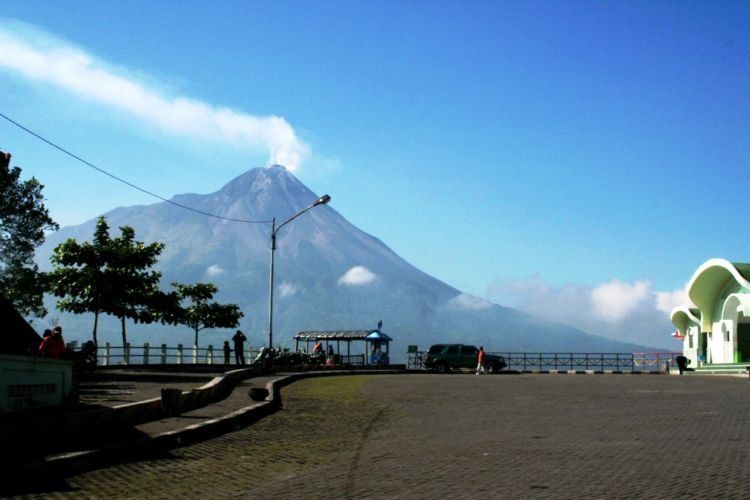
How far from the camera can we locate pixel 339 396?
77.1 ft

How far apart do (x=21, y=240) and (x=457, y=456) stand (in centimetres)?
3614

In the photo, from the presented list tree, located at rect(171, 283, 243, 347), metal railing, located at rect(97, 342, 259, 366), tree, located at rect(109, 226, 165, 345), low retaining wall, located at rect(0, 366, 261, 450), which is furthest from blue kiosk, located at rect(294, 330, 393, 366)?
low retaining wall, located at rect(0, 366, 261, 450)

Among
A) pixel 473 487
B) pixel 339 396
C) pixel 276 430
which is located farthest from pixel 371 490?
pixel 339 396

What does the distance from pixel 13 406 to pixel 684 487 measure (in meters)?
10.5

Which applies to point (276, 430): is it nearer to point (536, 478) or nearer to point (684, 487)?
point (536, 478)

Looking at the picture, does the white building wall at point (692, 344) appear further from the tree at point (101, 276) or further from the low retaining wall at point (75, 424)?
the low retaining wall at point (75, 424)

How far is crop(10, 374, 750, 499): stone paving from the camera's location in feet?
30.6

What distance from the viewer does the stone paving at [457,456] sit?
9.34 m

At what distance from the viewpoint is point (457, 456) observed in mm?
11836

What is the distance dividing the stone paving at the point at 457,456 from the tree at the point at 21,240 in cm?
2599

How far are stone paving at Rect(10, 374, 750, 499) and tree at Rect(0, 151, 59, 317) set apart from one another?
25992 millimetres

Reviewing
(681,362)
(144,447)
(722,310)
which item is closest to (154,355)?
(681,362)

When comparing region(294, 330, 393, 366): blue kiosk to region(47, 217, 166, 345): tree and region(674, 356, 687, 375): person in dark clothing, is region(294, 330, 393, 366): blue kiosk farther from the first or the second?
region(674, 356, 687, 375): person in dark clothing

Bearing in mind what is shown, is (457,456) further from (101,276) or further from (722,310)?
(722,310)
